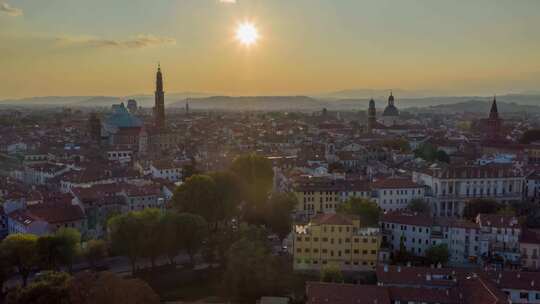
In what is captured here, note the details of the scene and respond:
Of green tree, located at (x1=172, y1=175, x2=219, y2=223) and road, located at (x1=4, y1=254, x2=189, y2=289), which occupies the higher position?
green tree, located at (x1=172, y1=175, x2=219, y2=223)

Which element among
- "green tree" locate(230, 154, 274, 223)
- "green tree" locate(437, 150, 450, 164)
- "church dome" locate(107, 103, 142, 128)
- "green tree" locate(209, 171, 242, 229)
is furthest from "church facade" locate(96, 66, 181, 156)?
"green tree" locate(437, 150, 450, 164)

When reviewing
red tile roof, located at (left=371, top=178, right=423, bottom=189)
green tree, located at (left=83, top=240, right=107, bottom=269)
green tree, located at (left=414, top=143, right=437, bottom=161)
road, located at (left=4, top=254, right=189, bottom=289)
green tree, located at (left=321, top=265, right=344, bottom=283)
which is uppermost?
green tree, located at (left=414, top=143, right=437, bottom=161)

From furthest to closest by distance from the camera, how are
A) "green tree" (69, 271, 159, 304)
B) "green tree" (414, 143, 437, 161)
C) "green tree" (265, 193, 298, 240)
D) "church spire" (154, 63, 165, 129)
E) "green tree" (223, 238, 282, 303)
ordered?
"church spire" (154, 63, 165, 129)
"green tree" (414, 143, 437, 161)
"green tree" (265, 193, 298, 240)
"green tree" (223, 238, 282, 303)
"green tree" (69, 271, 159, 304)

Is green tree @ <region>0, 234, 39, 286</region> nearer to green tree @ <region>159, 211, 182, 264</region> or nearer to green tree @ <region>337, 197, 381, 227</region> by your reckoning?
green tree @ <region>159, 211, 182, 264</region>

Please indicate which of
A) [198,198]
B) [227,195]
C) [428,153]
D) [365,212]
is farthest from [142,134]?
[365,212]

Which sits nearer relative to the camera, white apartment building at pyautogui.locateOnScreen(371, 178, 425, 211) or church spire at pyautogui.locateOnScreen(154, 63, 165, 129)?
white apartment building at pyautogui.locateOnScreen(371, 178, 425, 211)

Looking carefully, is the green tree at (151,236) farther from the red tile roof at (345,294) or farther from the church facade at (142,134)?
the church facade at (142,134)

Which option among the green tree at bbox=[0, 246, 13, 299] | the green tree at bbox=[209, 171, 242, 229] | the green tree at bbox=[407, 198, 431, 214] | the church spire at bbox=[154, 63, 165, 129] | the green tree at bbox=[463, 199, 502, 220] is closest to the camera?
the green tree at bbox=[0, 246, 13, 299]

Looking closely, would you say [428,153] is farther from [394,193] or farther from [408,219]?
[408,219]
